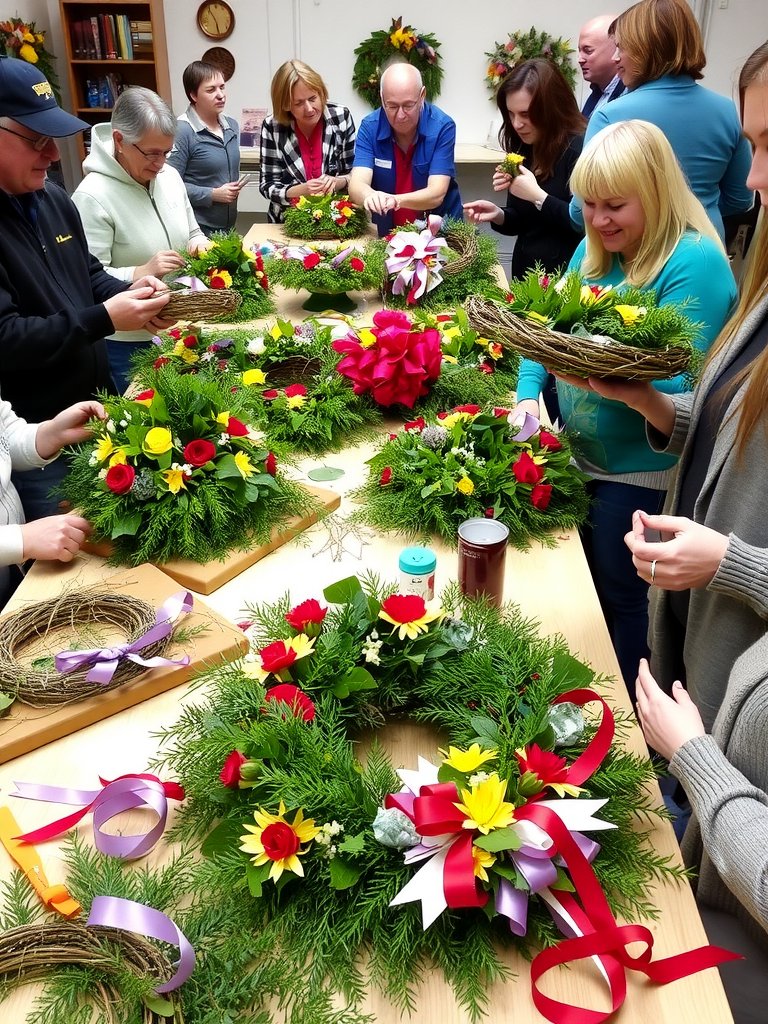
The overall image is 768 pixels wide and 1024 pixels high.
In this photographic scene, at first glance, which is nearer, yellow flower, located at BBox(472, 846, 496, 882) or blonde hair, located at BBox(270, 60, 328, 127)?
yellow flower, located at BBox(472, 846, 496, 882)

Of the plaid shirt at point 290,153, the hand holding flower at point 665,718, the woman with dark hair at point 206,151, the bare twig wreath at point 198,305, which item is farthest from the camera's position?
the woman with dark hair at point 206,151

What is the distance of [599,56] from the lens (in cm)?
371

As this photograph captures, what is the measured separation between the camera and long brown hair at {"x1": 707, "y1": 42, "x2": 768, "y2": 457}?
1263 mm

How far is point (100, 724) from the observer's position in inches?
49.3

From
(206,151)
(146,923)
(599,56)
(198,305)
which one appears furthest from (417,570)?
(206,151)

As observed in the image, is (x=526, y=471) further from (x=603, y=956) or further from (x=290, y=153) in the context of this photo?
(x=290, y=153)

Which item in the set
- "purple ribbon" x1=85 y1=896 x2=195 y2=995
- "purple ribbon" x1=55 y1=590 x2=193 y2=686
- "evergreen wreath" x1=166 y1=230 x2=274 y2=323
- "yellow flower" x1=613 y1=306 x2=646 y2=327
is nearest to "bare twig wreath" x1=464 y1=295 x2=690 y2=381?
"yellow flower" x1=613 y1=306 x2=646 y2=327

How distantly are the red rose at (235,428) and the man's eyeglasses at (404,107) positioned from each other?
2.22 m

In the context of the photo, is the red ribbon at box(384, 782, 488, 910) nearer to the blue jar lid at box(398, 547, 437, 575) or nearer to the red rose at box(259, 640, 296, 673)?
the red rose at box(259, 640, 296, 673)

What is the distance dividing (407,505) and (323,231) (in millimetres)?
2122

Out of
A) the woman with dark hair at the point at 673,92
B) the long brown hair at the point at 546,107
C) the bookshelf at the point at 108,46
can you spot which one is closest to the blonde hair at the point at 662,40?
the woman with dark hair at the point at 673,92

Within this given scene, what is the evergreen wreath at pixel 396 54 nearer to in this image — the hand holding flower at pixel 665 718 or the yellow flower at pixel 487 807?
the hand holding flower at pixel 665 718

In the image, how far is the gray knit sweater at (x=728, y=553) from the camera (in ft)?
4.12

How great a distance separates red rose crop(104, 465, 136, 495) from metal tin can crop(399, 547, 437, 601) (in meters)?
0.63
